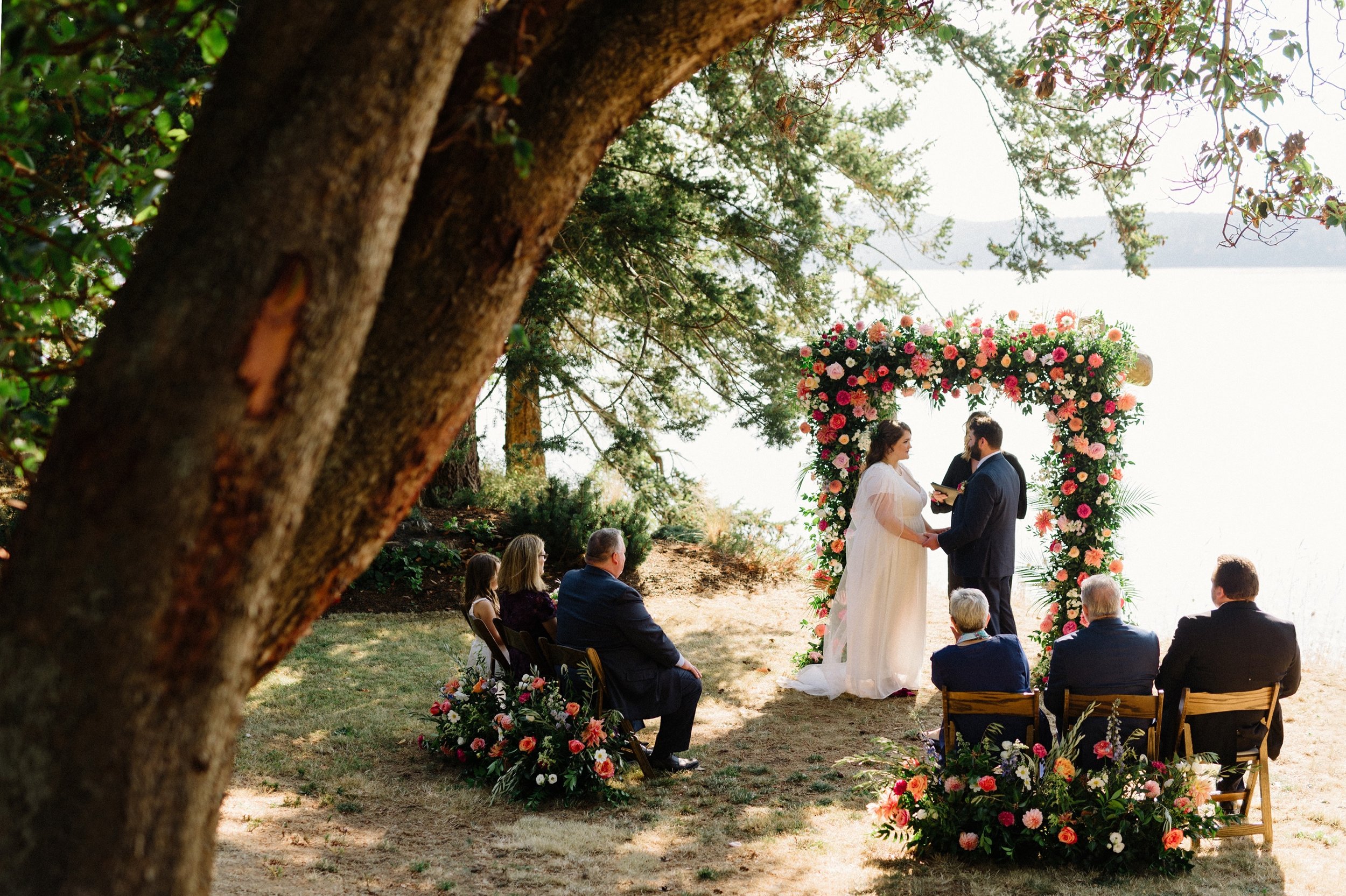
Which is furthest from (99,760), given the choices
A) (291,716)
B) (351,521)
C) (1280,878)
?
(291,716)

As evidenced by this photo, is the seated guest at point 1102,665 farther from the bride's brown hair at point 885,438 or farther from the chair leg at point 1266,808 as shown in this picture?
the bride's brown hair at point 885,438

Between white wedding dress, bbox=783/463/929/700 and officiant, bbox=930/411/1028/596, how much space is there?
28cm

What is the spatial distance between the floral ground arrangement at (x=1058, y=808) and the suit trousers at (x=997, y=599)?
2769 mm

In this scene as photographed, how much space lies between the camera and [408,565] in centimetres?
1130

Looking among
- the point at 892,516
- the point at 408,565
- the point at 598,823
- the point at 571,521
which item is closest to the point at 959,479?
the point at 892,516

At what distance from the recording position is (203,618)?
163 centimetres

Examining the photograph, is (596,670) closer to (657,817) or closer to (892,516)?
(657,817)

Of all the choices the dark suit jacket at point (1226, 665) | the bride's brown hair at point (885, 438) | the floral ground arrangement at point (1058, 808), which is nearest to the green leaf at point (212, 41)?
the floral ground arrangement at point (1058, 808)

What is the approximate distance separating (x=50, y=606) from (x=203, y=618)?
0.71ft

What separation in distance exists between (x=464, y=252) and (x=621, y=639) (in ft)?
14.4

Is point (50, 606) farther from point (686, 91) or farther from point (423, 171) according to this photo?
point (686, 91)

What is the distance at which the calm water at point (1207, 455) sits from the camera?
11.7 metres

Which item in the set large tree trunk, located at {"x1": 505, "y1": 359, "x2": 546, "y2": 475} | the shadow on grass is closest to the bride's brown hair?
the shadow on grass

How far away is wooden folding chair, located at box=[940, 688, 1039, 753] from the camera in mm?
4828
